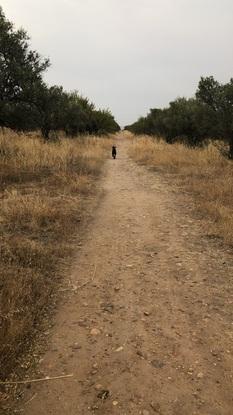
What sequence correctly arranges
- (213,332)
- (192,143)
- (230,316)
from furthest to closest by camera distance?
(192,143) < (230,316) < (213,332)

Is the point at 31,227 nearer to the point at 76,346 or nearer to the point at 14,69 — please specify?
the point at 76,346

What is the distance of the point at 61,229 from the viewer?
7840 millimetres

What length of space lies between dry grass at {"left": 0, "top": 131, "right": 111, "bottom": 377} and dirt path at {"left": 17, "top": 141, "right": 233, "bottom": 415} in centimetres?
33

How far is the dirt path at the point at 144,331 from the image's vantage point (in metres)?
3.49

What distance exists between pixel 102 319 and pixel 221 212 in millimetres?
4753

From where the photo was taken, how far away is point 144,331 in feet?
14.8

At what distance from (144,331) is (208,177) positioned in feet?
31.9

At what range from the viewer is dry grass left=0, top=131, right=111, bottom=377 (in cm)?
447

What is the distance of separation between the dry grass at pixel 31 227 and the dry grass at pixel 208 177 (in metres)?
2.74

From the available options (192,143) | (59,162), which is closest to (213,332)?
(59,162)

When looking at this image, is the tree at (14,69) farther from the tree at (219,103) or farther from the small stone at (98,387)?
the small stone at (98,387)

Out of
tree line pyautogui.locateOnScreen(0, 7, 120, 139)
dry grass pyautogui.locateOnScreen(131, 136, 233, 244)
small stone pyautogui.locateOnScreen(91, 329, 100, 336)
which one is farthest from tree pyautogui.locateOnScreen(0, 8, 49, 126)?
small stone pyautogui.locateOnScreen(91, 329, 100, 336)

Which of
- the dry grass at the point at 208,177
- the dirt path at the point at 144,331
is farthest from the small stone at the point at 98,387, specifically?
the dry grass at the point at 208,177

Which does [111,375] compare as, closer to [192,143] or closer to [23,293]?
[23,293]
